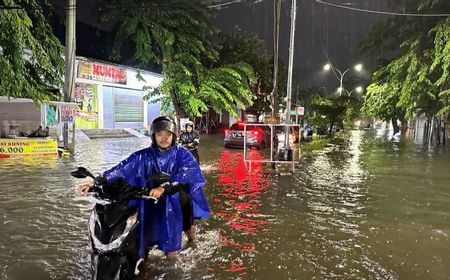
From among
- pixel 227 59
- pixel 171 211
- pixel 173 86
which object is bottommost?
pixel 171 211

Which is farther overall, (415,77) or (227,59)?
(227,59)

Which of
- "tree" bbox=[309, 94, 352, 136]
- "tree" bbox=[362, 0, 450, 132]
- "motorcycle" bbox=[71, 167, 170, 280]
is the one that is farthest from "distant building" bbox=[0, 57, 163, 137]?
"motorcycle" bbox=[71, 167, 170, 280]

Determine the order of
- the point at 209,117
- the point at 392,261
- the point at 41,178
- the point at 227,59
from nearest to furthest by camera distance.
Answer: the point at 392,261
the point at 41,178
the point at 227,59
the point at 209,117

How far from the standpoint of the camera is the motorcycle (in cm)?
362

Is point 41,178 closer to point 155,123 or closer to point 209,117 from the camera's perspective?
point 155,123

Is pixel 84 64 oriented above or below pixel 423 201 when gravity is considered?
above

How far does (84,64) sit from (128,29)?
5.59 meters

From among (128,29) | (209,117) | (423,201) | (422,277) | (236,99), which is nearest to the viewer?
(422,277)

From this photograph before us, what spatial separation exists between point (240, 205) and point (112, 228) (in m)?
4.96

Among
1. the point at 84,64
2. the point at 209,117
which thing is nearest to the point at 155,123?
the point at 84,64

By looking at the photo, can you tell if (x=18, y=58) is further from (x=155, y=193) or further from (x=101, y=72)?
(x=101, y=72)

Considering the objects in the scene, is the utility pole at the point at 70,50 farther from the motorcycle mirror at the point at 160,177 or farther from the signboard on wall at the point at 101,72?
the motorcycle mirror at the point at 160,177

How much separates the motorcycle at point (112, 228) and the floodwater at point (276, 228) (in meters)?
1.05

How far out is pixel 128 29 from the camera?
20.5m
